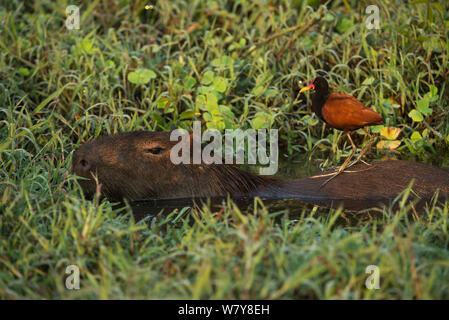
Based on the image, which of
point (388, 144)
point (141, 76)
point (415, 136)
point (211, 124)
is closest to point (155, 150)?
point (211, 124)

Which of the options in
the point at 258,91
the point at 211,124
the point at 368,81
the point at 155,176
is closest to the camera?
the point at 155,176

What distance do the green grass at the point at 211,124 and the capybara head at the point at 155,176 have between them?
0.27m

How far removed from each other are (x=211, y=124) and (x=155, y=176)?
1174mm

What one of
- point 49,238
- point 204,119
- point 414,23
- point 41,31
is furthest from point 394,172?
point 41,31

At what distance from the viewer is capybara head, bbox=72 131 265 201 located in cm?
462

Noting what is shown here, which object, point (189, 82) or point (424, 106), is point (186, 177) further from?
point (424, 106)

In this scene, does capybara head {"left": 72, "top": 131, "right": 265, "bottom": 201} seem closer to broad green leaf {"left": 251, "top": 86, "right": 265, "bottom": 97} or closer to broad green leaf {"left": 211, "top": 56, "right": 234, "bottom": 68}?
broad green leaf {"left": 251, "top": 86, "right": 265, "bottom": 97}

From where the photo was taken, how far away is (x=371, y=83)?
5836 millimetres

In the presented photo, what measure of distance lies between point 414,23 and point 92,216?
171 inches

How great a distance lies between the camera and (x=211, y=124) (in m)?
5.69

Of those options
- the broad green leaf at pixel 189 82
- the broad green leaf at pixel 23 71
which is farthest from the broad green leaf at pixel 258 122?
the broad green leaf at pixel 23 71

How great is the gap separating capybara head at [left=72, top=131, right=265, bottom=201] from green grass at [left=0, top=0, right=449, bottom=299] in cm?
27

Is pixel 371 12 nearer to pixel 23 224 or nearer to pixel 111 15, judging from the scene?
pixel 111 15

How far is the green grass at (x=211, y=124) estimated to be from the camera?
9.52 feet
